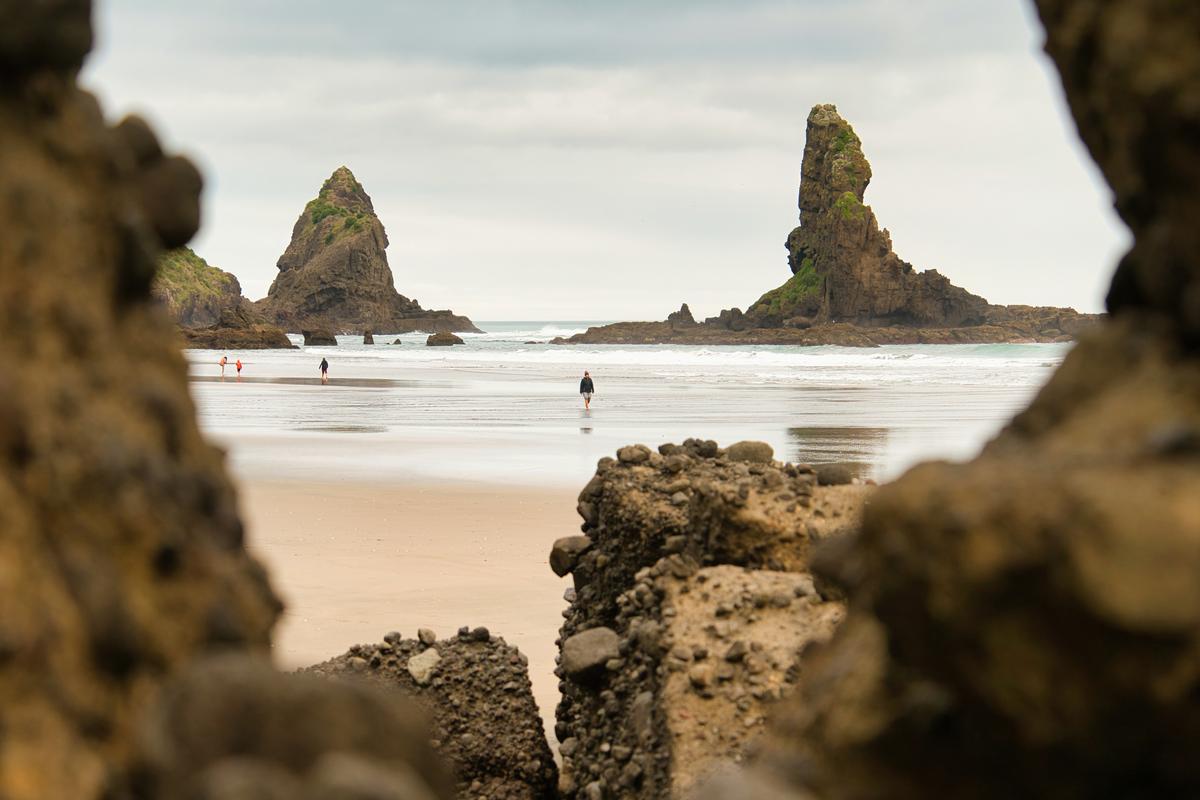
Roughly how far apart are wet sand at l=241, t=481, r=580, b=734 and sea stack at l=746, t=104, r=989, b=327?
311 feet

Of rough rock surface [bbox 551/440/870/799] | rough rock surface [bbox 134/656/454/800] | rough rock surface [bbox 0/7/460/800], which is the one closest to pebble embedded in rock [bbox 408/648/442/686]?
rough rock surface [bbox 551/440/870/799]

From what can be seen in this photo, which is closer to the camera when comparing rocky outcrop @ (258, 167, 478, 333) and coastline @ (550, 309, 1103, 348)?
coastline @ (550, 309, 1103, 348)

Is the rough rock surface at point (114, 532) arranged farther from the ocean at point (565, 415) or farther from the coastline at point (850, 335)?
the coastline at point (850, 335)

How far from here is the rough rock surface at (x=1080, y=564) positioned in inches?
65.9

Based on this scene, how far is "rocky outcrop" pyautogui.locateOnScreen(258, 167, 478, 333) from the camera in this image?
15075 cm

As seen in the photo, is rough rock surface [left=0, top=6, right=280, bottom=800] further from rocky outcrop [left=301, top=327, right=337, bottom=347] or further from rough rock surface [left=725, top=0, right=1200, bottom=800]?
rocky outcrop [left=301, top=327, right=337, bottom=347]

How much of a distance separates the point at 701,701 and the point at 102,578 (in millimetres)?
3380

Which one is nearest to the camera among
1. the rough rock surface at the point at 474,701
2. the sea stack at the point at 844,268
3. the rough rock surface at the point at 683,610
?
the rough rock surface at the point at 683,610

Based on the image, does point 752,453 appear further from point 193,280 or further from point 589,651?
point 193,280

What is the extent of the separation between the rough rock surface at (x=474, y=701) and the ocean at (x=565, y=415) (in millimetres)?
2725

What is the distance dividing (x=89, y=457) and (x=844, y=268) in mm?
110370

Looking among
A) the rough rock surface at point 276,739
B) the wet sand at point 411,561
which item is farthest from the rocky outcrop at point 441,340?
the rough rock surface at point 276,739

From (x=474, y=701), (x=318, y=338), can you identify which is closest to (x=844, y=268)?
(x=318, y=338)

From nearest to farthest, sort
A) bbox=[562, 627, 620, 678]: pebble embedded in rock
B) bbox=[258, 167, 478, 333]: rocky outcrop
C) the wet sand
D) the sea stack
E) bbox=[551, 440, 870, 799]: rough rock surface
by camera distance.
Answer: bbox=[551, 440, 870, 799]: rough rock surface → bbox=[562, 627, 620, 678]: pebble embedded in rock → the wet sand → the sea stack → bbox=[258, 167, 478, 333]: rocky outcrop
